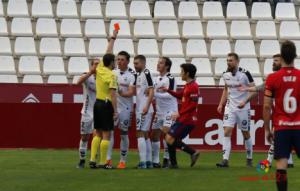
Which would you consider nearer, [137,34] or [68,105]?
[68,105]

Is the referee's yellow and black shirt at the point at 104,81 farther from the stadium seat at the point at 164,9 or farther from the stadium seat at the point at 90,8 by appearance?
the stadium seat at the point at 164,9

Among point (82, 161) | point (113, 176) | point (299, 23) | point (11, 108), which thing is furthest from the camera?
point (299, 23)

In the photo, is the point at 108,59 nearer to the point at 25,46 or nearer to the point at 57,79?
the point at 57,79

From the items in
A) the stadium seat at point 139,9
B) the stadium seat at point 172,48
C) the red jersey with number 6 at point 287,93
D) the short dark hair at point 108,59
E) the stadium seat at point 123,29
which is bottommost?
the red jersey with number 6 at point 287,93

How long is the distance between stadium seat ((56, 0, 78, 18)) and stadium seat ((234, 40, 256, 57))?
18.7 ft

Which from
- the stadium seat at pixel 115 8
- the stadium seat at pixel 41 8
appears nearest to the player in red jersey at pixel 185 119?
the stadium seat at pixel 115 8

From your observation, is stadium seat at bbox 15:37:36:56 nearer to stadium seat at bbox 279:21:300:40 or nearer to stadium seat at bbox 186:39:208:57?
stadium seat at bbox 186:39:208:57

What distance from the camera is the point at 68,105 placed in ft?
74.9

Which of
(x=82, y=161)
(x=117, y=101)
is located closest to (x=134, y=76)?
(x=117, y=101)

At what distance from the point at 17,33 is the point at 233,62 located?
41.1 feet

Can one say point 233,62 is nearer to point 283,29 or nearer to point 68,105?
point 68,105

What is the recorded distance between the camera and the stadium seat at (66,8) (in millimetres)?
29203

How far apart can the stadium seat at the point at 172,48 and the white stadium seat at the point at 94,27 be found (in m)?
2.15

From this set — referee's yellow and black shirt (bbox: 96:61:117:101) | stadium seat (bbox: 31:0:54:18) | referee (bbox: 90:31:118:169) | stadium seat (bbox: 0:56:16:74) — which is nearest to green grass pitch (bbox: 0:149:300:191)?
referee (bbox: 90:31:118:169)
